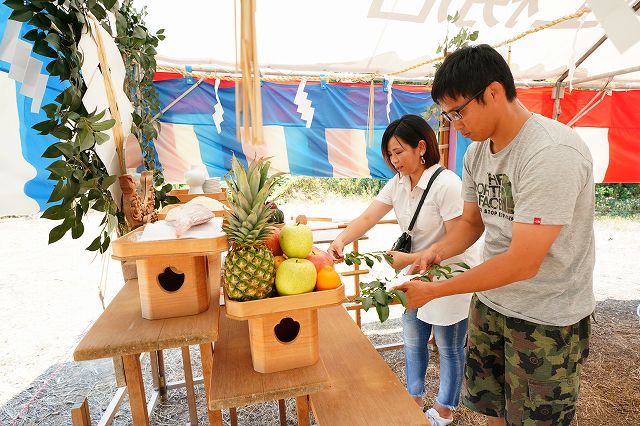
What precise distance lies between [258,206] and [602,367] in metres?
3.97

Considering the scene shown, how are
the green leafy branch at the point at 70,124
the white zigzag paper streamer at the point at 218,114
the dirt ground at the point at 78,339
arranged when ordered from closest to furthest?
the green leafy branch at the point at 70,124, the dirt ground at the point at 78,339, the white zigzag paper streamer at the point at 218,114

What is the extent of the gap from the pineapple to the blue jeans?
170 cm

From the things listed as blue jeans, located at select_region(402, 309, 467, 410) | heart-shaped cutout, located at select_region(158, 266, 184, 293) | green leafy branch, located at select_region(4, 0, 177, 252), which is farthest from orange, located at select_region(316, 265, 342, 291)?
blue jeans, located at select_region(402, 309, 467, 410)

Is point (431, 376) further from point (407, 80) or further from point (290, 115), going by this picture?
point (407, 80)

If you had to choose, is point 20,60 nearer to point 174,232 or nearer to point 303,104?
point 174,232

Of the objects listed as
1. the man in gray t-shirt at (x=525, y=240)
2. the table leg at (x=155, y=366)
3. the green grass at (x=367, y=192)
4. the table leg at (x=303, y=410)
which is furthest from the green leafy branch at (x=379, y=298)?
the green grass at (x=367, y=192)

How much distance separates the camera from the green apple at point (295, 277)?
3.96ft

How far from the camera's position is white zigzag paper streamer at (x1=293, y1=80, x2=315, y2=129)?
16.1 feet

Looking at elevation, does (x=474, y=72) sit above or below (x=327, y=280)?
above

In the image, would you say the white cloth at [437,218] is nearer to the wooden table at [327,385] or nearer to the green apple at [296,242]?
the wooden table at [327,385]

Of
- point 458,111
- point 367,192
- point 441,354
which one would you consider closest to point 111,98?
point 458,111

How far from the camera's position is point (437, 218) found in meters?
2.39

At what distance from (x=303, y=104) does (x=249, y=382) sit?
4254mm

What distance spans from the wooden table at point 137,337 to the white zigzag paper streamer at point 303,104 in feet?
12.6
